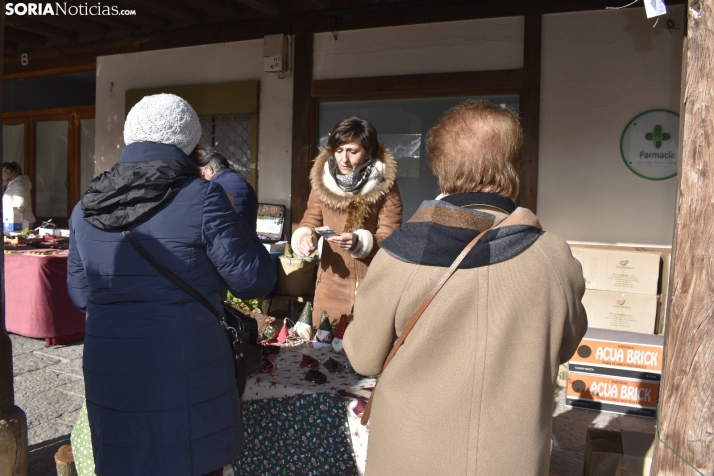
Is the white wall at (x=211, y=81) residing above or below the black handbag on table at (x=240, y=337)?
above

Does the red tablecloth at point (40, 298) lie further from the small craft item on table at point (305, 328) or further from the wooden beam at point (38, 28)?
the small craft item on table at point (305, 328)

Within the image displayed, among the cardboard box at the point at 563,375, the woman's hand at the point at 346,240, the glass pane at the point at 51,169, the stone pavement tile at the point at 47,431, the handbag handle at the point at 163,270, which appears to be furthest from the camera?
the glass pane at the point at 51,169

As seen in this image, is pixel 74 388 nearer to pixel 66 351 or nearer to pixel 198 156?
pixel 66 351

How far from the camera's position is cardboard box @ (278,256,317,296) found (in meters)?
4.94

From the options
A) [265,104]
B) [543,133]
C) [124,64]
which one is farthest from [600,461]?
[124,64]

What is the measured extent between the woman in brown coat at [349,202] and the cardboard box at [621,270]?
6.86ft

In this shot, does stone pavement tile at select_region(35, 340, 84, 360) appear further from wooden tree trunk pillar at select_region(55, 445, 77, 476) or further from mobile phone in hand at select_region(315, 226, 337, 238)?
mobile phone in hand at select_region(315, 226, 337, 238)

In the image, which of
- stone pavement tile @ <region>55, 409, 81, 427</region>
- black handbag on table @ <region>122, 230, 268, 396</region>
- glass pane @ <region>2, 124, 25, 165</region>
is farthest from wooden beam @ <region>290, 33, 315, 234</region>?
glass pane @ <region>2, 124, 25, 165</region>

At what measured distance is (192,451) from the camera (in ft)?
5.57

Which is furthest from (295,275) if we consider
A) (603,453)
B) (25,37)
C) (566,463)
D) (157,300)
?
(25,37)

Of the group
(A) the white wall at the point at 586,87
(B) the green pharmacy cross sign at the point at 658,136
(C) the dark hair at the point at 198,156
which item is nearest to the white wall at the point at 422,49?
(A) the white wall at the point at 586,87

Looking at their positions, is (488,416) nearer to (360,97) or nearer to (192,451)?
(192,451)

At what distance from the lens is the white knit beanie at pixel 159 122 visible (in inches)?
68.7

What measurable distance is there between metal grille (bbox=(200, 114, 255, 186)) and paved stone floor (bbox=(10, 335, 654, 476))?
8.68ft
